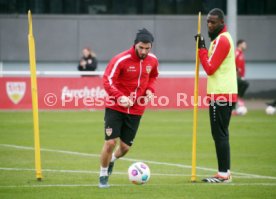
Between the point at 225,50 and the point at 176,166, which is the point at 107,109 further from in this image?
the point at 176,166

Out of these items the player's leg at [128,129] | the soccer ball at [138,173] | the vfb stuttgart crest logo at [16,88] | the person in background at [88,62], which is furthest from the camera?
the person in background at [88,62]

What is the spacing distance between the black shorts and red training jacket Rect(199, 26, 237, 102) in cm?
128

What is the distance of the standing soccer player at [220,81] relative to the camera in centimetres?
1209

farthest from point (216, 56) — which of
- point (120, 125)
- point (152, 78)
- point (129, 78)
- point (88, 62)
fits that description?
point (88, 62)

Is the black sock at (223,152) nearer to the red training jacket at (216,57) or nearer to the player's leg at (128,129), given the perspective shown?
the red training jacket at (216,57)

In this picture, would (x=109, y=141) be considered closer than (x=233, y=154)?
Yes

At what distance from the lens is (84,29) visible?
35562 mm

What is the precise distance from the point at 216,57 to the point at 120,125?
1.78m

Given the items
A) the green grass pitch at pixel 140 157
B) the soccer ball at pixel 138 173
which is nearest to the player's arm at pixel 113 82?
the soccer ball at pixel 138 173

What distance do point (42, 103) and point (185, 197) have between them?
53.5 ft

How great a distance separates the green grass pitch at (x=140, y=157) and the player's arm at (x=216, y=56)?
176 centimetres

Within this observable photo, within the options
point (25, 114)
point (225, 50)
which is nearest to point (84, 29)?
point (25, 114)

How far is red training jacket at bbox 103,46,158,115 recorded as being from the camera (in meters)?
11.6

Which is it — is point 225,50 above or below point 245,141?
above
